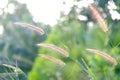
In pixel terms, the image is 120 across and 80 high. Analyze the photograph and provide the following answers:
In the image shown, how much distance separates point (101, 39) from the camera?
323 inches

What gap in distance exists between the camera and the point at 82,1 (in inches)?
129

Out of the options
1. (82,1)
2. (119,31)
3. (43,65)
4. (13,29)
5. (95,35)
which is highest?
(82,1)

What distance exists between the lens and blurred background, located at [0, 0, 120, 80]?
9.94 ft

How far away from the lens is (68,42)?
888 centimetres

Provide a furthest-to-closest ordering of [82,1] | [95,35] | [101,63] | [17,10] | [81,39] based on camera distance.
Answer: [17,10]
[81,39]
[95,35]
[101,63]
[82,1]

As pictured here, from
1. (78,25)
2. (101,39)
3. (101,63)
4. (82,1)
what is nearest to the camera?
(82,1)

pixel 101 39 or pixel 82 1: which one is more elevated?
pixel 82 1

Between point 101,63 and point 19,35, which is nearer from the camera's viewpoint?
point 101,63

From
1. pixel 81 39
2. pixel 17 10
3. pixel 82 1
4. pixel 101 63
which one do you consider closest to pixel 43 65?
pixel 81 39

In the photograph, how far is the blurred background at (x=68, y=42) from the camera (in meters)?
3.03

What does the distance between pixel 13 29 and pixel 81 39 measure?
15.1ft

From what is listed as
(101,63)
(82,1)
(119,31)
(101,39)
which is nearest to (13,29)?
(101,39)

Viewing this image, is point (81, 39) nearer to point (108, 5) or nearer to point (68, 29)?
point (68, 29)

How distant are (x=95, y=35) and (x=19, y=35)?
5.24 metres
